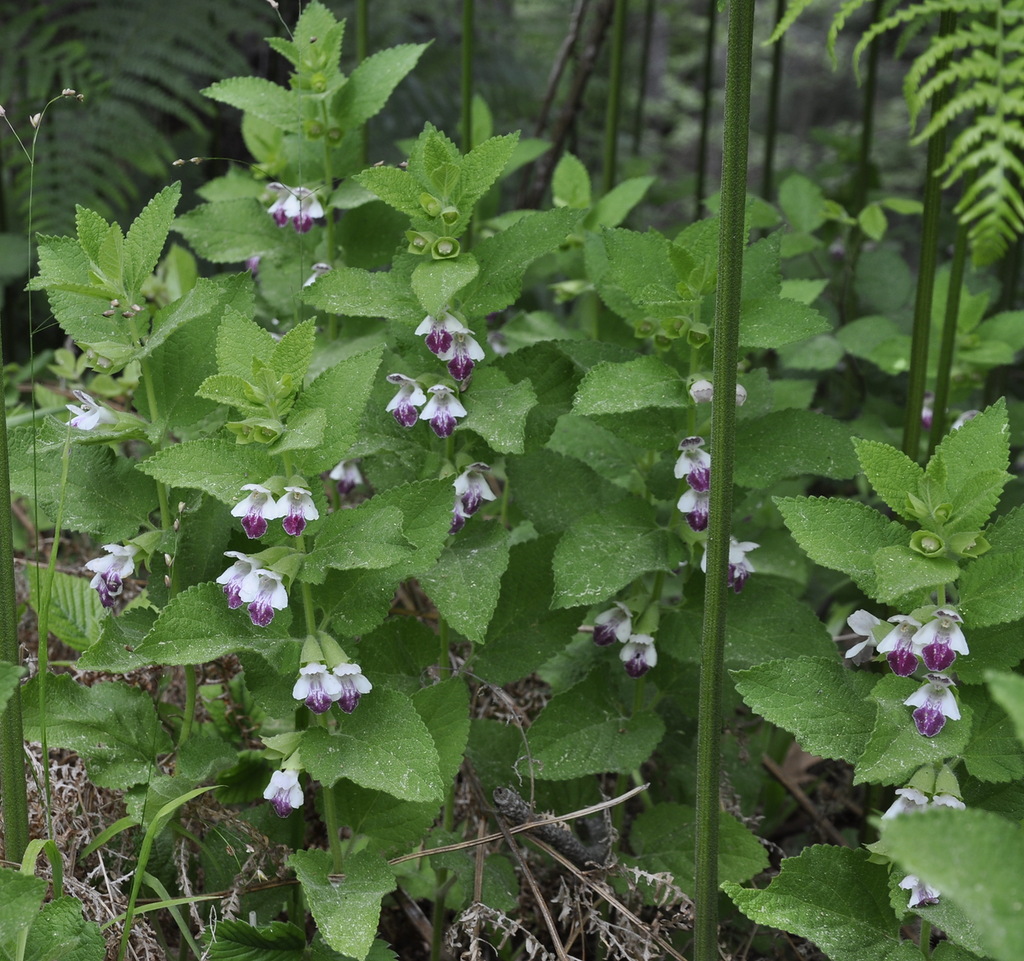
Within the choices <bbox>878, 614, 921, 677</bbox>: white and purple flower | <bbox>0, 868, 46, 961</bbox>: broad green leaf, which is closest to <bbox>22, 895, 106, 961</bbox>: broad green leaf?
<bbox>0, 868, 46, 961</bbox>: broad green leaf

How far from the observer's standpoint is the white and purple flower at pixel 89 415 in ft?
4.32

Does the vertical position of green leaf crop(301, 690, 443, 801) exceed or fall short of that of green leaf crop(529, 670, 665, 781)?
it exceeds it

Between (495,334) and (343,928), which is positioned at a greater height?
(495,334)

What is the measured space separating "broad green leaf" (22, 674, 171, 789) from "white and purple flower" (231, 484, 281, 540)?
1.29ft

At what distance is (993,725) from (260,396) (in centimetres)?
89

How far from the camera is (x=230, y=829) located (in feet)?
4.66

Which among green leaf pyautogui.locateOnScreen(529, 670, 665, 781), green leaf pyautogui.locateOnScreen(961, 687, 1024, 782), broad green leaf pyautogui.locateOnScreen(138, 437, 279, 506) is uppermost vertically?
broad green leaf pyautogui.locateOnScreen(138, 437, 279, 506)

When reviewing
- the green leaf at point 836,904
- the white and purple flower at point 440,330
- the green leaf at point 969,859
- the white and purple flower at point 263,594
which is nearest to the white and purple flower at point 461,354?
the white and purple flower at point 440,330

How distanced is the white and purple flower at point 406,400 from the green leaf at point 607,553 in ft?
0.83

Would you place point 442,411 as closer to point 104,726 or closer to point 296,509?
point 296,509

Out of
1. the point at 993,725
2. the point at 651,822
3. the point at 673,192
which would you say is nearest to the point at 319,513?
the point at 651,822

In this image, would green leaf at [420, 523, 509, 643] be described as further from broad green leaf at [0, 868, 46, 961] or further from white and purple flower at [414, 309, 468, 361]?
broad green leaf at [0, 868, 46, 961]

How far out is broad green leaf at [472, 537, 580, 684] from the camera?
4.84 ft

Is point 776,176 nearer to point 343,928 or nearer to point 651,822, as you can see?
point 651,822
